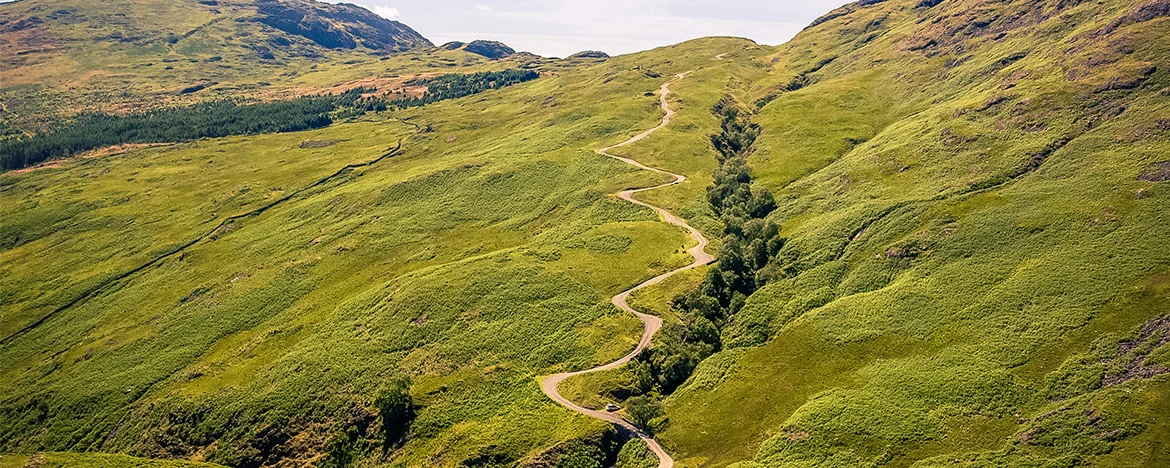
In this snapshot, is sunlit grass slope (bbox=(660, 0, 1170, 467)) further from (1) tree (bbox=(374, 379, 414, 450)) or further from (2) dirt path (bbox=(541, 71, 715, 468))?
(1) tree (bbox=(374, 379, 414, 450))

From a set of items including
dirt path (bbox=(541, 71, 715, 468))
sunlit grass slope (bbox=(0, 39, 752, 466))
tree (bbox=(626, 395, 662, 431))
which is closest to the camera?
dirt path (bbox=(541, 71, 715, 468))

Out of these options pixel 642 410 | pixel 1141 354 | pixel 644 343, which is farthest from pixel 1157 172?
pixel 642 410

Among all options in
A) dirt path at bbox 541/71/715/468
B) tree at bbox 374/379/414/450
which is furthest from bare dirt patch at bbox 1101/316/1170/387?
tree at bbox 374/379/414/450

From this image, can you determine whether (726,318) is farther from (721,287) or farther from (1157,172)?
(1157,172)

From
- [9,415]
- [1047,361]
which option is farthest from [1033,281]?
[9,415]

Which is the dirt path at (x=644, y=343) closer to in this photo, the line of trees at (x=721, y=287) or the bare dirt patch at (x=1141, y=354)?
the line of trees at (x=721, y=287)
